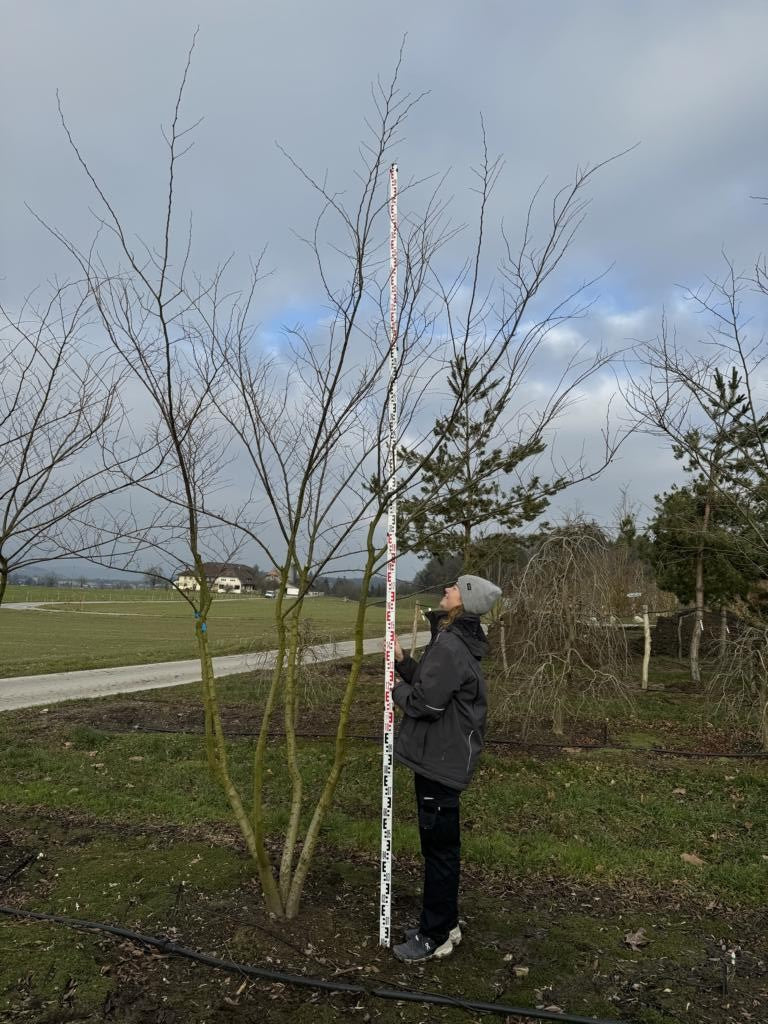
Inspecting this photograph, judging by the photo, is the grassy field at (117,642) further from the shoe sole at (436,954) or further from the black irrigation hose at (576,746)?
the shoe sole at (436,954)

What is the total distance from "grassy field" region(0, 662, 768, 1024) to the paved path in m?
2.78

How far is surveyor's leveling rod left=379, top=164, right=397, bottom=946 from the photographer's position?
306 cm

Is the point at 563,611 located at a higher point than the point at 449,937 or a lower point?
higher

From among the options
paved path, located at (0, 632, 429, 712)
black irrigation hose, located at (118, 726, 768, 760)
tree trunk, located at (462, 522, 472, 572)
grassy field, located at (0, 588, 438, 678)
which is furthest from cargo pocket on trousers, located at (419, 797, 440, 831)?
paved path, located at (0, 632, 429, 712)

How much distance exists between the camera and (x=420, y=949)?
3.05m

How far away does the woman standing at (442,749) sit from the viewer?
9.87 ft

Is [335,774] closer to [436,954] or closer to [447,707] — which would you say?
[447,707]

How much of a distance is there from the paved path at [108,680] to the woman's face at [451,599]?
4.98 m

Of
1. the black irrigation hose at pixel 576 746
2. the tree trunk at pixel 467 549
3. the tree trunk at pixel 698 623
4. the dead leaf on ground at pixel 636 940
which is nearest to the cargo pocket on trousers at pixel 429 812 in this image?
the dead leaf on ground at pixel 636 940

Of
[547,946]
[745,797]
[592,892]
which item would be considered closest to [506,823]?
[592,892]

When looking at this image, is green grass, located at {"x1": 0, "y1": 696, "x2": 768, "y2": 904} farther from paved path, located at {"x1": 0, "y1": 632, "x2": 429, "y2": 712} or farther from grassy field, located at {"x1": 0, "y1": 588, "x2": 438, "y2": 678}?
paved path, located at {"x1": 0, "y1": 632, "x2": 429, "y2": 712}

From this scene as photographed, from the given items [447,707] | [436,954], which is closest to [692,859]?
[436,954]

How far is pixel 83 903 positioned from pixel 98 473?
2.18 m

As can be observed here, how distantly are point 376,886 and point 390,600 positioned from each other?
1821 mm
